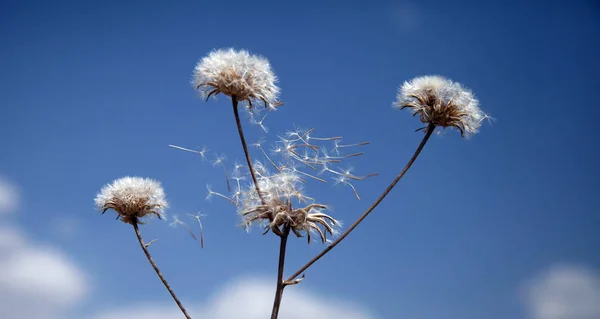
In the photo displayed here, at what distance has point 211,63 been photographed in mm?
7270

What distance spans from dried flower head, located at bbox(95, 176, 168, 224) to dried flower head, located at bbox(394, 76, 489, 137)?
338 cm

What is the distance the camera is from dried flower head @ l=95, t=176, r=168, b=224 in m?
7.70

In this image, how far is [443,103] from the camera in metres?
7.16

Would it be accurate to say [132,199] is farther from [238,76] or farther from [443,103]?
[443,103]

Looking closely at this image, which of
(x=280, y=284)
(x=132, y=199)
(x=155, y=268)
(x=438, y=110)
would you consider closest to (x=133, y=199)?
(x=132, y=199)

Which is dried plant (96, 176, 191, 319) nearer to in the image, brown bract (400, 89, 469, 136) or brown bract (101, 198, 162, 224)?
brown bract (101, 198, 162, 224)

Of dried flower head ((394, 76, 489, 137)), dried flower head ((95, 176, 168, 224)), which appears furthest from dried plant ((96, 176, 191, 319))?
dried flower head ((394, 76, 489, 137))

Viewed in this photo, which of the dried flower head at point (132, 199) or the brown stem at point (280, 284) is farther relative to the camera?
the dried flower head at point (132, 199)

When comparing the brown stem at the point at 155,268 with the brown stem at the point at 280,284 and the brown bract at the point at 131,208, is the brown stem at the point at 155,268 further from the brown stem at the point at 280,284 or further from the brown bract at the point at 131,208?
the brown stem at the point at 280,284

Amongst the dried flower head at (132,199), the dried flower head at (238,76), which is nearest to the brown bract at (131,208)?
the dried flower head at (132,199)

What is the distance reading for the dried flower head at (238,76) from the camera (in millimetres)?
7090

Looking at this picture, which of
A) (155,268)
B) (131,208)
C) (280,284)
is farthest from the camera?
(131,208)

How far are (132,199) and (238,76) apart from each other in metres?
2.11

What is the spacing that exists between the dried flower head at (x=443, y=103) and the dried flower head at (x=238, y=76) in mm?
1690
